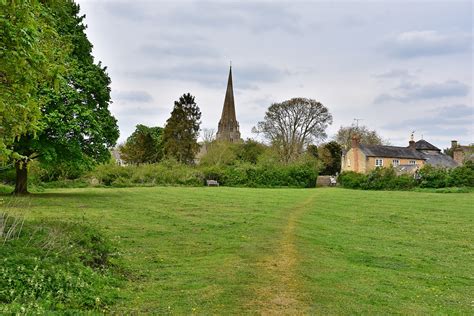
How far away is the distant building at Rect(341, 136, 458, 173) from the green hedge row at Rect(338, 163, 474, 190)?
12.4m

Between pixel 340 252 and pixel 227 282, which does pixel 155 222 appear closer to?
pixel 340 252

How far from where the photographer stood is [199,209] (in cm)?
2195

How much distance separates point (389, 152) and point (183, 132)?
3238cm

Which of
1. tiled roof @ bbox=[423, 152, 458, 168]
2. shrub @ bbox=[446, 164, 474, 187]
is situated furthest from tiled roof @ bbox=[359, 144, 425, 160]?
shrub @ bbox=[446, 164, 474, 187]

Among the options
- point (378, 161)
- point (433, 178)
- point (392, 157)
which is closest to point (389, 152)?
point (392, 157)

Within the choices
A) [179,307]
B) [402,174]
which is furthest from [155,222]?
[402,174]

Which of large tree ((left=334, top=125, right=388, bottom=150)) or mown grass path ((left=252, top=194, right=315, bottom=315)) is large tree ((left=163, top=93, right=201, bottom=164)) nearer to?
large tree ((left=334, top=125, right=388, bottom=150))

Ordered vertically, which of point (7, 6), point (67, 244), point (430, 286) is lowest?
point (430, 286)

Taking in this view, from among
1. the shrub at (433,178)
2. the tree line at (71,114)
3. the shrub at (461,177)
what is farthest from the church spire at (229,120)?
the shrub at (461,177)

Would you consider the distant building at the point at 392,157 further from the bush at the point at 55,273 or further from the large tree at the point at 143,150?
the bush at the point at 55,273

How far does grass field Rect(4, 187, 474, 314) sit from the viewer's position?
7539mm

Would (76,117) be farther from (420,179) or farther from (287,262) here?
(420,179)

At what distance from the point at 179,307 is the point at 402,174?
45.9 meters

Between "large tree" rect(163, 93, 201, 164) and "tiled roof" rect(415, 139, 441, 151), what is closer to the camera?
Answer: "large tree" rect(163, 93, 201, 164)
